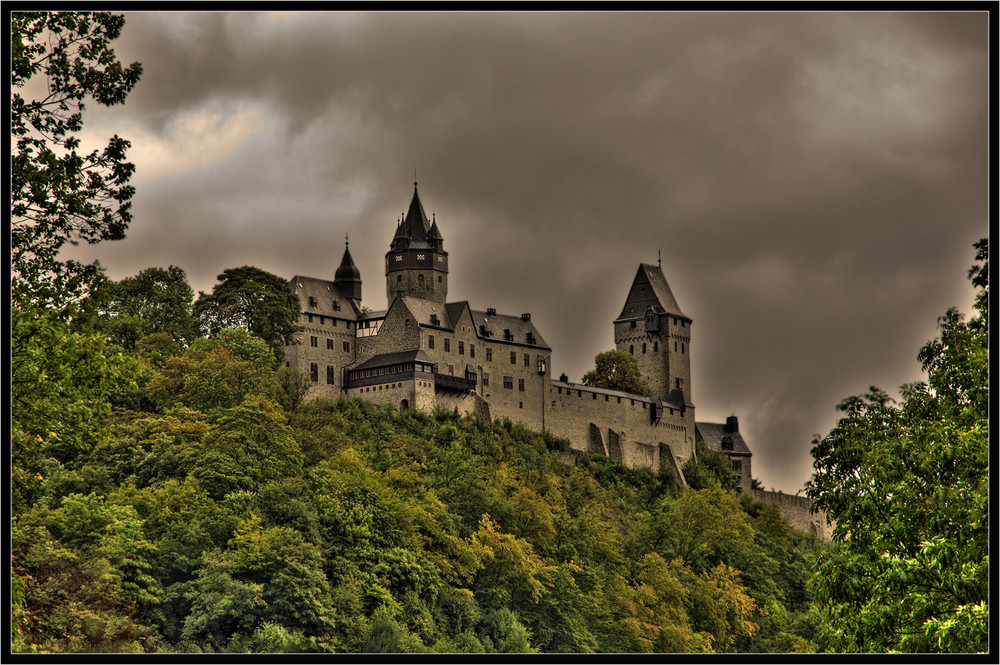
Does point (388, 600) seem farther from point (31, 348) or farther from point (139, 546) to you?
point (31, 348)

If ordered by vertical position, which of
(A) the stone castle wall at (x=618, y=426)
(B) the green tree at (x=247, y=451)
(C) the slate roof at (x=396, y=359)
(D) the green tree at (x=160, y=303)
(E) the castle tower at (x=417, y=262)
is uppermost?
(E) the castle tower at (x=417, y=262)

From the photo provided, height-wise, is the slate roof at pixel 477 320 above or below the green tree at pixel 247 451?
above

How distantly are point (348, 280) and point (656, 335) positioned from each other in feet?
82.7

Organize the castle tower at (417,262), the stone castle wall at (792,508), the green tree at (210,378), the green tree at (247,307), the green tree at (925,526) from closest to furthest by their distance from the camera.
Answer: the green tree at (925,526) < the green tree at (210,378) < the green tree at (247,307) < the castle tower at (417,262) < the stone castle wall at (792,508)

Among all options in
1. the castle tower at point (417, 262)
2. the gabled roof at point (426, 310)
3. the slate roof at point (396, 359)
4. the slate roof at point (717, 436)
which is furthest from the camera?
the slate roof at point (717, 436)

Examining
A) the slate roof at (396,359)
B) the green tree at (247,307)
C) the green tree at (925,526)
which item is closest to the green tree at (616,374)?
the slate roof at (396,359)

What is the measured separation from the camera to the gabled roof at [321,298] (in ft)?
243

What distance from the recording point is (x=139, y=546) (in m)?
42.9

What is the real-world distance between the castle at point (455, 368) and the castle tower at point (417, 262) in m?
0.06

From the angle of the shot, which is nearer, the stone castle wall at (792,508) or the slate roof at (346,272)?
the slate roof at (346,272)

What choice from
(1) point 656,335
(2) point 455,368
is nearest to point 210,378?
(2) point 455,368

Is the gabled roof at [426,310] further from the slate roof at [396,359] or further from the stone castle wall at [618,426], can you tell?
the stone castle wall at [618,426]

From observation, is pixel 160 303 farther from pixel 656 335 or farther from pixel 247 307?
pixel 656 335

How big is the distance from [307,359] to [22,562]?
117ft
